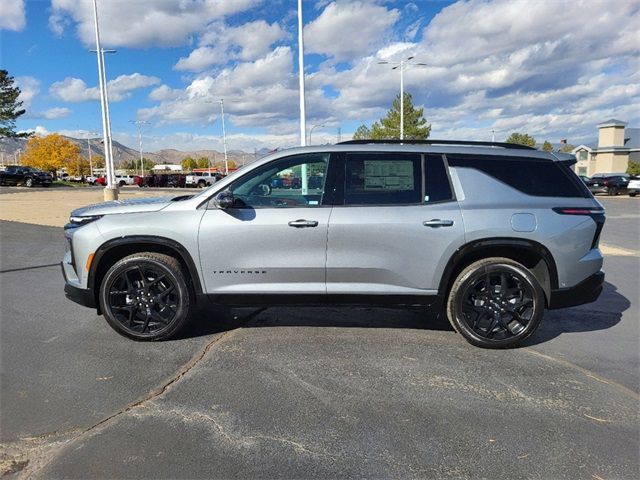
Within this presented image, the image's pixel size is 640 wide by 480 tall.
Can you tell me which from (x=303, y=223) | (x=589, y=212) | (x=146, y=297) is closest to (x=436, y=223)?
(x=303, y=223)

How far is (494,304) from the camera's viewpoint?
417 centimetres

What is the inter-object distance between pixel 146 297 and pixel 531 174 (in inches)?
147

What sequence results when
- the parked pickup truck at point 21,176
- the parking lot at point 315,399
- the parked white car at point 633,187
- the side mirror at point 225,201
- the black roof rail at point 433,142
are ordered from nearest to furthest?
the parking lot at point 315,399 → the side mirror at point 225,201 → the black roof rail at point 433,142 → the parked white car at point 633,187 → the parked pickup truck at point 21,176

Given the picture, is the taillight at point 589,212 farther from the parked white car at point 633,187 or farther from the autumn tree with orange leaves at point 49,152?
the autumn tree with orange leaves at point 49,152

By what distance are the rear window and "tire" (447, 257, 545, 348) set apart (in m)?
0.71

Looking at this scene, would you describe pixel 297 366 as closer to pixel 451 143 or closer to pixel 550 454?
pixel 550 454

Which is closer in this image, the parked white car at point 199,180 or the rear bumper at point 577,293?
the rear bumper at point 577,293

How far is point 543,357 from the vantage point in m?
4.04

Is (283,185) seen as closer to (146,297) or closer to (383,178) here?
(383,178)

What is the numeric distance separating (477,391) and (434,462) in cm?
98

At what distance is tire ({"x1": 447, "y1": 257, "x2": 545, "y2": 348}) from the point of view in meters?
4.09

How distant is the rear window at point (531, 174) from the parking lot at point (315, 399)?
1462 mm

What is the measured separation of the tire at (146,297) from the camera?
4160mm

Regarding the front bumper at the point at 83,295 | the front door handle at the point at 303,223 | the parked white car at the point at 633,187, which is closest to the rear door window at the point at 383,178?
the front door handle at the point at 303,223
